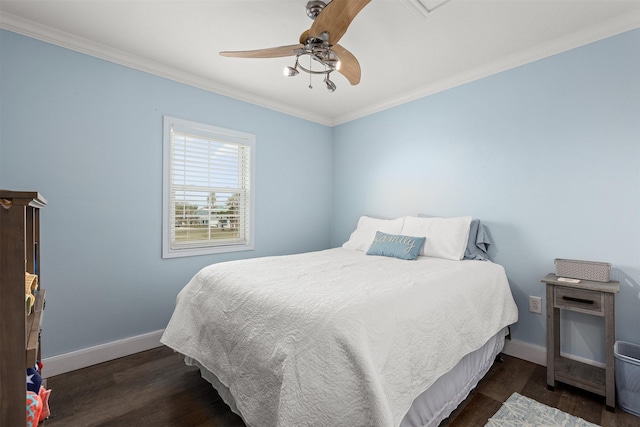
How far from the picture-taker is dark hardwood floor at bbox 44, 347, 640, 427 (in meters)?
1.68

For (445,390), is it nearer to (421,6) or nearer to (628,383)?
(628,383)

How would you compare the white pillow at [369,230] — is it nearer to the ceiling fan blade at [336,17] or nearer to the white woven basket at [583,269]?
the white woven basket at [583,269]

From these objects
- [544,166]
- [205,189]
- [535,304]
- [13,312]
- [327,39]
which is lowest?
[535,304]

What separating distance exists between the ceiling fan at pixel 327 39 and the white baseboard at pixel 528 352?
2.52 m

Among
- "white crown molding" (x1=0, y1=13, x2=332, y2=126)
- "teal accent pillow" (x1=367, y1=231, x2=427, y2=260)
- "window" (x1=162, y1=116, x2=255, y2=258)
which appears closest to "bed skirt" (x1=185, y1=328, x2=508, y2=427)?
"teal accent pillow" (x1=367, y1=231, x2=427, y2=260)

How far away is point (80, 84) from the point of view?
2271 millimetres

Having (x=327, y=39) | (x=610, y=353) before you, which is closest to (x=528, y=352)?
(x=610, y=353)

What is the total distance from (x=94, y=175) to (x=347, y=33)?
2235 mm

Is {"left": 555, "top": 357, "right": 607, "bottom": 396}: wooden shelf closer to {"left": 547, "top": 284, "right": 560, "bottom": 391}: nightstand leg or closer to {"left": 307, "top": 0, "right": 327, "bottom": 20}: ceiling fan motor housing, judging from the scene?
{"left": 547, "top": 284, "right": 560, "bottom": 391}: nightstand leg

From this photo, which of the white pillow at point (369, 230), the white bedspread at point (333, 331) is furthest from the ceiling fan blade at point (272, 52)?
the white pillow at point (369, 230)

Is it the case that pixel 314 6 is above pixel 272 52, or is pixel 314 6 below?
above

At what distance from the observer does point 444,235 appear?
8.48 feet

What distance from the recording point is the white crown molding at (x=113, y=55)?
2.03 meters

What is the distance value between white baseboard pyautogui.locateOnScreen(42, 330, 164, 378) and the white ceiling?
233 centimetres
